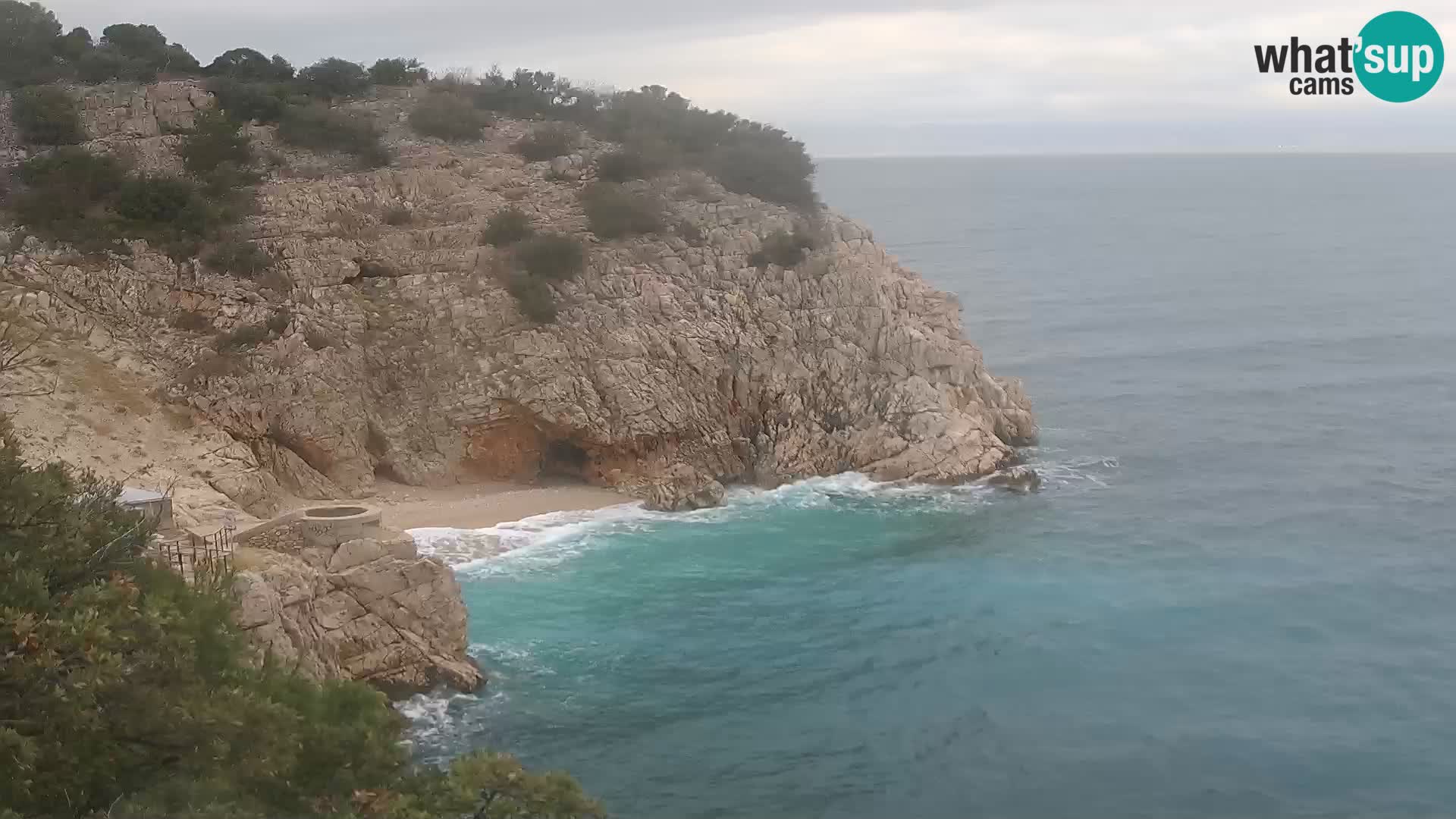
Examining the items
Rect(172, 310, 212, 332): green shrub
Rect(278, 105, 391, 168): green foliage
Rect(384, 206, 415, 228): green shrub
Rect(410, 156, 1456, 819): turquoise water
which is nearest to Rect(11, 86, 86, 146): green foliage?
Rect(278, 105, 391, 168): green foliage

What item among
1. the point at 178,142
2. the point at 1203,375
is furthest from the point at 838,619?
the point at 1203,375

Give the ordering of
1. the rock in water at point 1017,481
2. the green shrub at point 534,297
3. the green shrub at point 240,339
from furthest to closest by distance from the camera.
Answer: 1. the green shrub at point 534,297
2. the rock in water at point 1017,481
3. the green shrub at point 240,339

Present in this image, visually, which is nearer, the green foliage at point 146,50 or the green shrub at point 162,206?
the green shrub at point 162,206

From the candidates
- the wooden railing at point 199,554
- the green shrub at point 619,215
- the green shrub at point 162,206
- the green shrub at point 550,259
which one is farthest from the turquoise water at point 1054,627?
the green shrub at point 162,206

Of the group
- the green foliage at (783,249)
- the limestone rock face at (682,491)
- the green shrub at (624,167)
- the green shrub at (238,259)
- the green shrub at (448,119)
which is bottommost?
the limestone rock face at (682,491)

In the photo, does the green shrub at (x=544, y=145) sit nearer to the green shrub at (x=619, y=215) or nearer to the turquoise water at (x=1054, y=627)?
the green shrub at (x=619, y=215)

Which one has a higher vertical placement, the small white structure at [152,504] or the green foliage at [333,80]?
the green foliage at [333,80]

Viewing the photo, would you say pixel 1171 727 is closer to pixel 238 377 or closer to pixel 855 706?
pixel 855 706

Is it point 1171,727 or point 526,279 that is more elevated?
point 526,279
